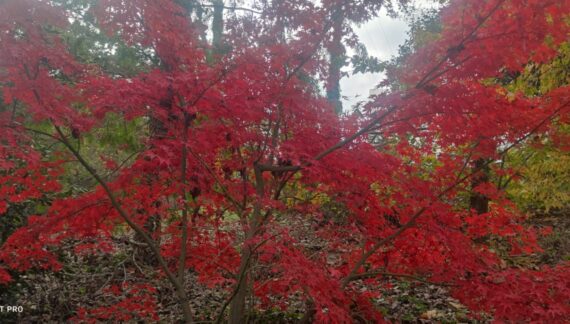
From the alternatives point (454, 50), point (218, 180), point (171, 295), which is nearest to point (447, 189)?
point (454, 50)

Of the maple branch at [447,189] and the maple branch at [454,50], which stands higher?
the maple branch at [454,50]

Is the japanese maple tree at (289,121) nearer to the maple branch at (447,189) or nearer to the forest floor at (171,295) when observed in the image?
the maple branch at (447,189)

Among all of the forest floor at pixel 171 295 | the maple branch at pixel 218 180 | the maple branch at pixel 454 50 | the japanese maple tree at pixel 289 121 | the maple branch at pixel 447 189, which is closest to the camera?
the maple branch at pixel 454 50

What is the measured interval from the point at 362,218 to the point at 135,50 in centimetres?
506

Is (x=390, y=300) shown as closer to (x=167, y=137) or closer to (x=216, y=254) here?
(x=216, y=254)

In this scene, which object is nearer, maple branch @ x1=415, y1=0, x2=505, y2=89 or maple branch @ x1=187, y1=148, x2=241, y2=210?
maple branch @ x1=415, y1=0, x2=505, y2=89

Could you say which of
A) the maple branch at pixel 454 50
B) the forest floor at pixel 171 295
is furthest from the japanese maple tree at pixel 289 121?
the forest floor at pixel 171 295

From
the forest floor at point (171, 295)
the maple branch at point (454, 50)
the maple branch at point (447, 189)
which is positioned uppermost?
the maple branch at point (454, 50)

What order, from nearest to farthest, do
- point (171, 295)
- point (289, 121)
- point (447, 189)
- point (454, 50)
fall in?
point (454, 50) → point (447, 189) → point (289, 121) → point (171, 295)

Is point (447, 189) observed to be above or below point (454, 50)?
below

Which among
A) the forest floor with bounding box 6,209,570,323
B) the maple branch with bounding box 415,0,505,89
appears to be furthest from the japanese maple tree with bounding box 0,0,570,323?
the forest floor with bounding box 6,209,570,323

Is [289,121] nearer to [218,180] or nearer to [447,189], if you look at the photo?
[218,180]

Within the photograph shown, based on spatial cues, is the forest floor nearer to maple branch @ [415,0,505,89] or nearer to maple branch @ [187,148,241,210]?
maple branch @ [187,148,241,210]

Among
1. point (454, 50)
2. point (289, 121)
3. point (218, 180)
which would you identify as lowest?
point (218, 180)
